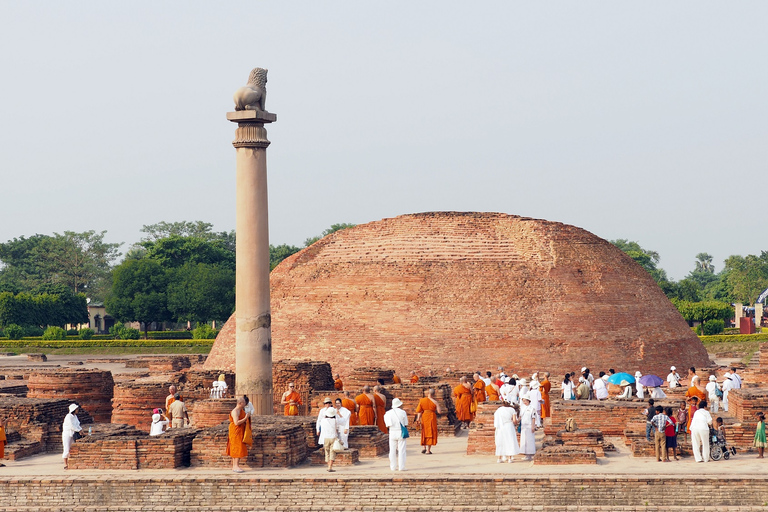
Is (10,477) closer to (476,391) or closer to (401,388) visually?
(401,388)

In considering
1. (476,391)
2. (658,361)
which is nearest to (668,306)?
(658,361)

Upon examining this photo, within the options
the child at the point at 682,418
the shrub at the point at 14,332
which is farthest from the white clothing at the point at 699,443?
the shrub at the point at 14,332

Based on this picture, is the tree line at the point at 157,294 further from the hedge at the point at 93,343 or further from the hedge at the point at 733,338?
the hedge at the point at 733,338

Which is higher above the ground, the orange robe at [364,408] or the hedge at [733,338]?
the hedge at [733,338]

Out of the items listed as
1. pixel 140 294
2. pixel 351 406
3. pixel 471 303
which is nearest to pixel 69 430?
pixel 351 406

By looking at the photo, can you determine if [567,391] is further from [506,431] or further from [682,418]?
[506,431]

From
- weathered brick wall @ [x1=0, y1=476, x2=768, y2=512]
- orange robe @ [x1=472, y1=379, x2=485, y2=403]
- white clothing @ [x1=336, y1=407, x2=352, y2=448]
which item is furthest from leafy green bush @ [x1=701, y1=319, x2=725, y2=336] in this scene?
weathered brick wall @ [x1=0, y1=476, x2=768, y2=512]

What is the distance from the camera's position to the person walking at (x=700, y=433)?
13.2 metres

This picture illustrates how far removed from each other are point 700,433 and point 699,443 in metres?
0.20

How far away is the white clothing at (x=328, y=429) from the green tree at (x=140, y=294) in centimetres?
4706

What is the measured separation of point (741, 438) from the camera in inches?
575

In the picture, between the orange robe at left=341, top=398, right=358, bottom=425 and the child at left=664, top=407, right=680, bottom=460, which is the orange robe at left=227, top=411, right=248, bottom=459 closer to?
the orange robe at left=341, top=398, right=358, bottom=425

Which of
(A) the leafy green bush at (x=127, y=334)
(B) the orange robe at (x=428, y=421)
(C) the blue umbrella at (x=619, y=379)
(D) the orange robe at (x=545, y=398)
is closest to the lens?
(B) the orange robe at (x=428, y=421)

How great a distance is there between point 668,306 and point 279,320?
10390mm
